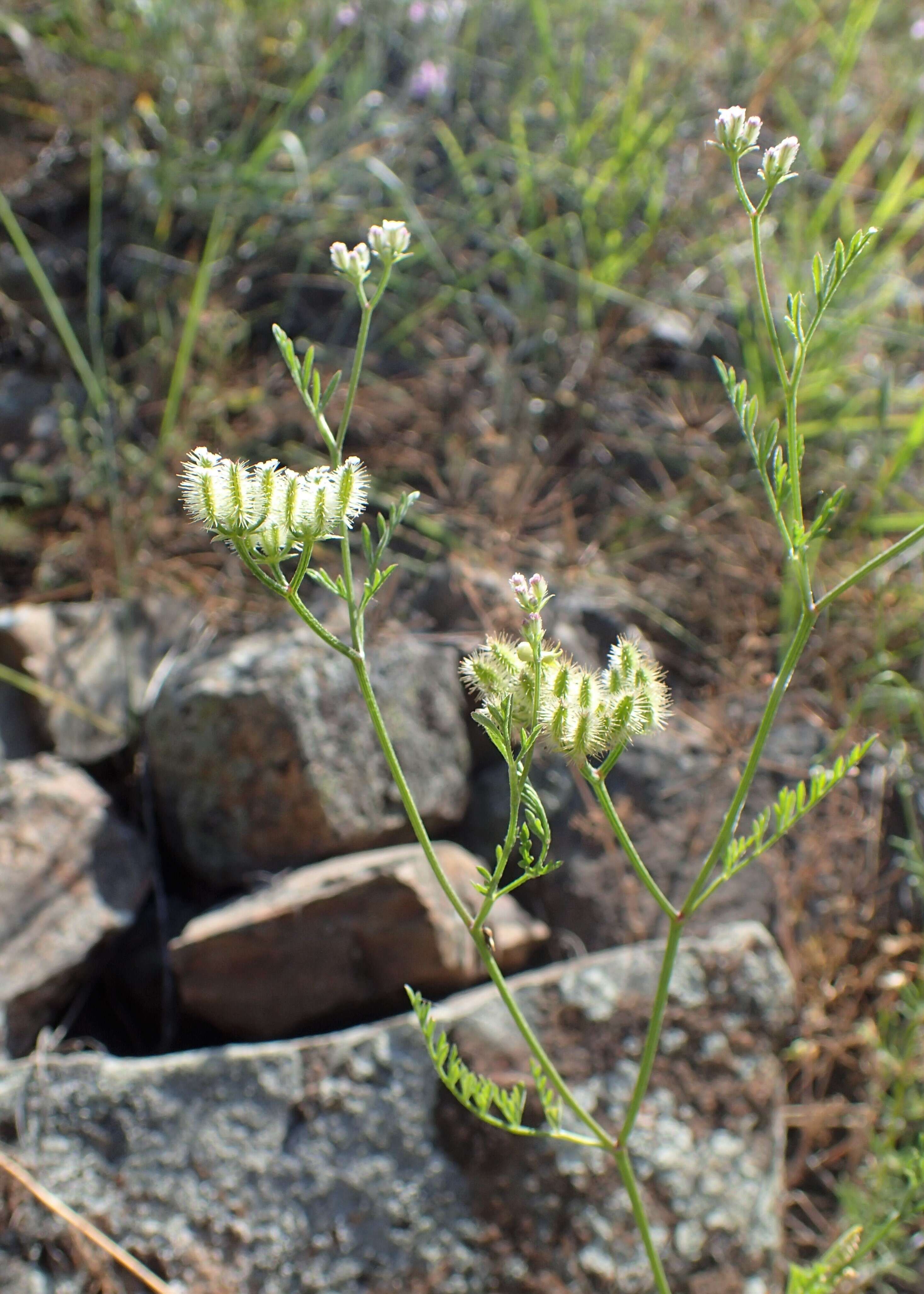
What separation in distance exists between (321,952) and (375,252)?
65.7 inches

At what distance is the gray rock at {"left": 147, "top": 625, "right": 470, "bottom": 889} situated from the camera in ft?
8.86

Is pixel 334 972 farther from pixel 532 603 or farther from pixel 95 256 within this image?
pixel 95 256

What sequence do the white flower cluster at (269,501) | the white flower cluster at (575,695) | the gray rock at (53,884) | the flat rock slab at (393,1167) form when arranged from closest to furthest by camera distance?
the white flower cluster at (269,501)
the white flower cluster at (575,695)
the flat rock slab at (393,1167)
the gray rock at (53,884)

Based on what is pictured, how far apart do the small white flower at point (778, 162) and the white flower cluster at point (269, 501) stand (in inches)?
23.3

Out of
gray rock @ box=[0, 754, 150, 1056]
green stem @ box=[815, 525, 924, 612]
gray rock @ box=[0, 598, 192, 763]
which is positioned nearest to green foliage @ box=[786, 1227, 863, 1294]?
green stem @ box=[815, 525, 924, 612]

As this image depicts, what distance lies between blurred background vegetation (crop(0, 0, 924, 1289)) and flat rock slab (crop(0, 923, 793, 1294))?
63cm

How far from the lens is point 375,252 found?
4.52 feet

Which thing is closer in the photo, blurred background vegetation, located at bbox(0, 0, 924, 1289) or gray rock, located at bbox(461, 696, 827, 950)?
gray rock, located at bbox(461, 696, 827, 950)

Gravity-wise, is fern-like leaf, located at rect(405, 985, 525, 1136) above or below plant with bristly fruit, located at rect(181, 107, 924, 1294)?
below

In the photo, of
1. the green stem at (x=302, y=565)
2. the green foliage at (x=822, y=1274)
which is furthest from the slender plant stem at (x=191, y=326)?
the green foliage at (x=822, y=1274)

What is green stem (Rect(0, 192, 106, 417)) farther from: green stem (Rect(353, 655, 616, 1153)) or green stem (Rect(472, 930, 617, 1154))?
green stem (Rect(472, 930, 617, 1154))

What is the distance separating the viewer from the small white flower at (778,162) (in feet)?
4.03

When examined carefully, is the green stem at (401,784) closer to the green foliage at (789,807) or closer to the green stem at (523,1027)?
the green stem at (523,1027)

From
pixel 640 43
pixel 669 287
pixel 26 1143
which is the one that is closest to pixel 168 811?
pixel 26 1143
